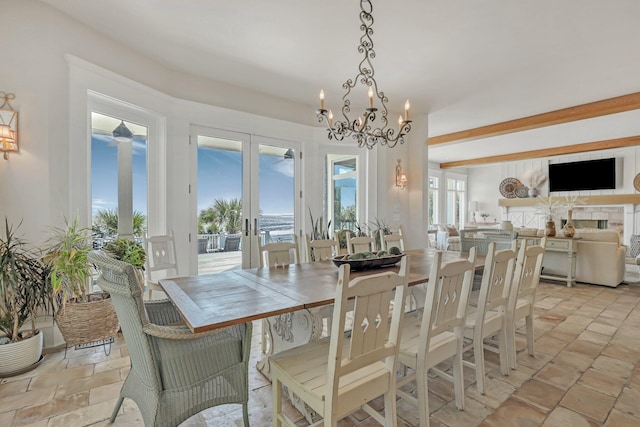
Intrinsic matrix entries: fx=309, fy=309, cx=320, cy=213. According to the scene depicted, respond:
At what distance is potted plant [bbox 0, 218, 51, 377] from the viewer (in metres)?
2.20

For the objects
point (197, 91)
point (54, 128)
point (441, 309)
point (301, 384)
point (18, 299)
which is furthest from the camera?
point (197, 91)

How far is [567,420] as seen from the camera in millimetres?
1771

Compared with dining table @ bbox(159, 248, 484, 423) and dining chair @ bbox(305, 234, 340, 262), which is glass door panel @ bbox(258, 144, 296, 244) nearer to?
dining chair @ bbox(305, 234, 340, 262)

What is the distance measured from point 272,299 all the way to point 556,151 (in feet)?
29.6

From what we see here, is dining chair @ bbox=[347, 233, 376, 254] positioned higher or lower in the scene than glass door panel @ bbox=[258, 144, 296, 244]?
lower

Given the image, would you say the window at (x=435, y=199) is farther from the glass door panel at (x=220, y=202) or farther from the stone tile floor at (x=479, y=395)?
the glass door panel at (x=220, y=202)

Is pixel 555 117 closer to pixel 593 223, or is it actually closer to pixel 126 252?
pixel 593 223

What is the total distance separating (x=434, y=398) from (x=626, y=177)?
9759mm

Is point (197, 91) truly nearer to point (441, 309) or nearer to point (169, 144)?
point (169, 144)

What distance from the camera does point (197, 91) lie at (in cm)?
381

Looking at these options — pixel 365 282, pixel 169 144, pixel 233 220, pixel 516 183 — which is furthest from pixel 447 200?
pixel 365 282

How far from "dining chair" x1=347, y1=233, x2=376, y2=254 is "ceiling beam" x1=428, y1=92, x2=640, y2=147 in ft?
13.4

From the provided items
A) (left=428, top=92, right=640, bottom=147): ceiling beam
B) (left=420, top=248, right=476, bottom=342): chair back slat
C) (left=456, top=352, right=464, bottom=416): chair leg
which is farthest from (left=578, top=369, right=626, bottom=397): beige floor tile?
(left=428, top=92, right=640, bottom=147): ceiling beam

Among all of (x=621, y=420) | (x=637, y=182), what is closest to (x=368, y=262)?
(x=621, y=420)
